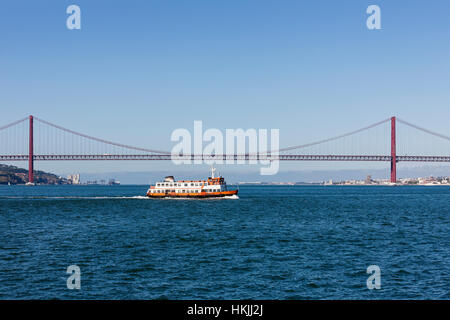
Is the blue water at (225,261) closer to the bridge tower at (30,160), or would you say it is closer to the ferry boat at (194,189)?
the ferry boat at (194,189)

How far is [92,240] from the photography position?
1156 inches

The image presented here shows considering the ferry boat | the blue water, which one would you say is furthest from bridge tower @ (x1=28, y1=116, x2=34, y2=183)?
the blue water

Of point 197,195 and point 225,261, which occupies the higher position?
point 225,261

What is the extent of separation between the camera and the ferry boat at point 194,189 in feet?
259

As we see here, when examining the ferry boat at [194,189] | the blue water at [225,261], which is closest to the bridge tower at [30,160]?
the ferry boat at [194,189]

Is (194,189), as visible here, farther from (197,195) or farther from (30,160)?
(30,160)

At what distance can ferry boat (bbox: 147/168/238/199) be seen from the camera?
7880cm

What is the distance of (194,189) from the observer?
260ft

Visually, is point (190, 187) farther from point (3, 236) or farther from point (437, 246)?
point (437, 246)

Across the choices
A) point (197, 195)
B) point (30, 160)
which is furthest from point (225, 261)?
point (30, 160)

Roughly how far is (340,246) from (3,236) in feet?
78.2

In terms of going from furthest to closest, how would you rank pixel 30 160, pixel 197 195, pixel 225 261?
pixel 30 160, pixel 197 195, pixel 225 261
